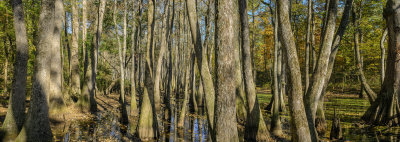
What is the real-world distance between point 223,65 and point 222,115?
3.30ft

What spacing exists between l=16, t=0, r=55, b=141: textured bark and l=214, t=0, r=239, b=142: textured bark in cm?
472

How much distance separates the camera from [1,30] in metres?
15.0

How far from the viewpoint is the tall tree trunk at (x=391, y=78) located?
9805mm

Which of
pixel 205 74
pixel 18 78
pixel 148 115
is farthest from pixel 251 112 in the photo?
pixel 18 78

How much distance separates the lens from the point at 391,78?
10219 mm

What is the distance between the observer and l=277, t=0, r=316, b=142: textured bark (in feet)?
18.1

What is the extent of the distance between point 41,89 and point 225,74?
4.91 meters

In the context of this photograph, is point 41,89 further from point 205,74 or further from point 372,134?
point 372,134

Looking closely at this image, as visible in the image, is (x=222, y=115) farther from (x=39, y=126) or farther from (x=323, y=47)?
(x=39, y=126)

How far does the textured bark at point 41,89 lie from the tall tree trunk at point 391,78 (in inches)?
501

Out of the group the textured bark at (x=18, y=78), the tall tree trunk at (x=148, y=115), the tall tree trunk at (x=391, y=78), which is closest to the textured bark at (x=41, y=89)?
the textured bark at (x=18, y=78)

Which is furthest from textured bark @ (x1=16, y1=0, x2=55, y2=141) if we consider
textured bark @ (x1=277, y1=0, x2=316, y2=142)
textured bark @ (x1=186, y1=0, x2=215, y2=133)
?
textured bark @ (x1=277, y1=0, x2=316, y2=142)

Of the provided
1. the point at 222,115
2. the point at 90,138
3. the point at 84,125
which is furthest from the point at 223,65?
the point at 84,125

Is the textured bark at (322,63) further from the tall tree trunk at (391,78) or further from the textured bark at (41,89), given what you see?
the textured bark at (41,89)
